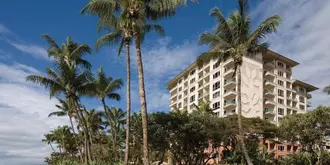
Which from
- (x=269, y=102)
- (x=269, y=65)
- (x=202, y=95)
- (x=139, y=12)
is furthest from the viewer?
(x=202, y=95)

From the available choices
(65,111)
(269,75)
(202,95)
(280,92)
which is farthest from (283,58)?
(65,111)

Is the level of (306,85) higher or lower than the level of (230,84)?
higher

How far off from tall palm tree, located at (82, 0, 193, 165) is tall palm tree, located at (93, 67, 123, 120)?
2129cm

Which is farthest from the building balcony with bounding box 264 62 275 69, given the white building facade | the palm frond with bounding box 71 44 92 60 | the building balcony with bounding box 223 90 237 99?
the palm frond with bounding box 71 44 92 60

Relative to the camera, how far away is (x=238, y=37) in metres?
30.8

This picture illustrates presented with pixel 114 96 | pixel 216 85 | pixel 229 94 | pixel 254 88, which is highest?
pixel 216 85

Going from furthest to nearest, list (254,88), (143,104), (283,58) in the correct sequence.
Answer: (283,58), (254,88), (143,104)

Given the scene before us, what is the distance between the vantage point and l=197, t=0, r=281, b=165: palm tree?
1200 inches

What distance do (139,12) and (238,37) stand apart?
1122cm

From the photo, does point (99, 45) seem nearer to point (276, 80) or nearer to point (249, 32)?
point (249, 32)

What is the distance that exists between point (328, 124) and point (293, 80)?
6106cm

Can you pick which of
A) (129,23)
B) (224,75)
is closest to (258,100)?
(224,75)

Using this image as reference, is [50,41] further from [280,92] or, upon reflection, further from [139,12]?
[280,92]

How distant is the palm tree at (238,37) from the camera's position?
3047 cm
